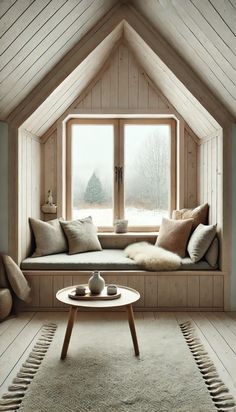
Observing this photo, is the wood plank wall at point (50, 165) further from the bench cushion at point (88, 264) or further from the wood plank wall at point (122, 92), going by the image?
the bench cushion at point (88, 264)

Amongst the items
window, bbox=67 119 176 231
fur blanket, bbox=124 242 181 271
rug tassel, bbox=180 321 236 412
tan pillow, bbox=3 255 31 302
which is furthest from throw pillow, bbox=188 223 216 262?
tan pillow, bbox=3 255 31 302

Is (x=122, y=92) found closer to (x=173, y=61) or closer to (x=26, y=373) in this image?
(x=173, y=61)

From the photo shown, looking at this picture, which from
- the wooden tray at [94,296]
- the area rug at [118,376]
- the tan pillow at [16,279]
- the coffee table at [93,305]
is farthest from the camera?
the tan pillow at [16,279]

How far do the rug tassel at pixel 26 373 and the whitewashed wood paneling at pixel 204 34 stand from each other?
2541 millimetres

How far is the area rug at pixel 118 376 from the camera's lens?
1979 mm

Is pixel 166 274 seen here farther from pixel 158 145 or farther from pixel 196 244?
pixel 158 145

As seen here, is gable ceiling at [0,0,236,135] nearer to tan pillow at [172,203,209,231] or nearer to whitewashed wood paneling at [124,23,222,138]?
whitewashed wood paneling at [124,23,222,138]

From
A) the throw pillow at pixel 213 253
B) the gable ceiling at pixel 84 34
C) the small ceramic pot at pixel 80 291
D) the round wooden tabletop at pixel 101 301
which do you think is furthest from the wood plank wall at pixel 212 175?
the small ceramic pot at pixel 80 291

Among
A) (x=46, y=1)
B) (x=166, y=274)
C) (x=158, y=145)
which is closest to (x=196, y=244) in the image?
(x=166, y=274)

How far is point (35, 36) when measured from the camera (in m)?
2.88

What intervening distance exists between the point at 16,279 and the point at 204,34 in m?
2.61

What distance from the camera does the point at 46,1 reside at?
260 cm

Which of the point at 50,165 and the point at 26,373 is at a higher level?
the point at 50,165

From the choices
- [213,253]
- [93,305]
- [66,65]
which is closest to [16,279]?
[93,305]
